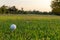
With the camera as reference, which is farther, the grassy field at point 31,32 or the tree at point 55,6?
the tree at point 55,6

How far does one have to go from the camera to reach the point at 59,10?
66.2m

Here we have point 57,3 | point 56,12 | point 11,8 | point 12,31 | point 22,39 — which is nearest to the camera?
point 22,39

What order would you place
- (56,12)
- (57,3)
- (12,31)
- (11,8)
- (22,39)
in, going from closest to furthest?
(22,39)
(12,31)
(56,12)
(57,3)
(11,8)

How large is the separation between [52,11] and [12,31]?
180 feet

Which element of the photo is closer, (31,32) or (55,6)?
(31,32)

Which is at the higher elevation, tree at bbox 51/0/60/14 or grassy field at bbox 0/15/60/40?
grassy field at bbox 0/15/60/40

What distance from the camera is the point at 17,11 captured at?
72125mm

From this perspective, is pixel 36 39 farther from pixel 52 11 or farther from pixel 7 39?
pixel 52 11

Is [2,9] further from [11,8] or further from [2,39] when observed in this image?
[2,39]

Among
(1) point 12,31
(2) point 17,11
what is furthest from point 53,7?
(1) point 12,31

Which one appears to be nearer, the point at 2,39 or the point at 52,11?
the point at 2,39

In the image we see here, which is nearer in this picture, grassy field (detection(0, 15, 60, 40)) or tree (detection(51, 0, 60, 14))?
grassy field (detection(0, 15, 60, 40))

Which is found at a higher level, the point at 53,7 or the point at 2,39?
the point at 2,39

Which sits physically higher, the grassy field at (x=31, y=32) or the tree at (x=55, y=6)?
the grassy field at (x=31, y=32)
